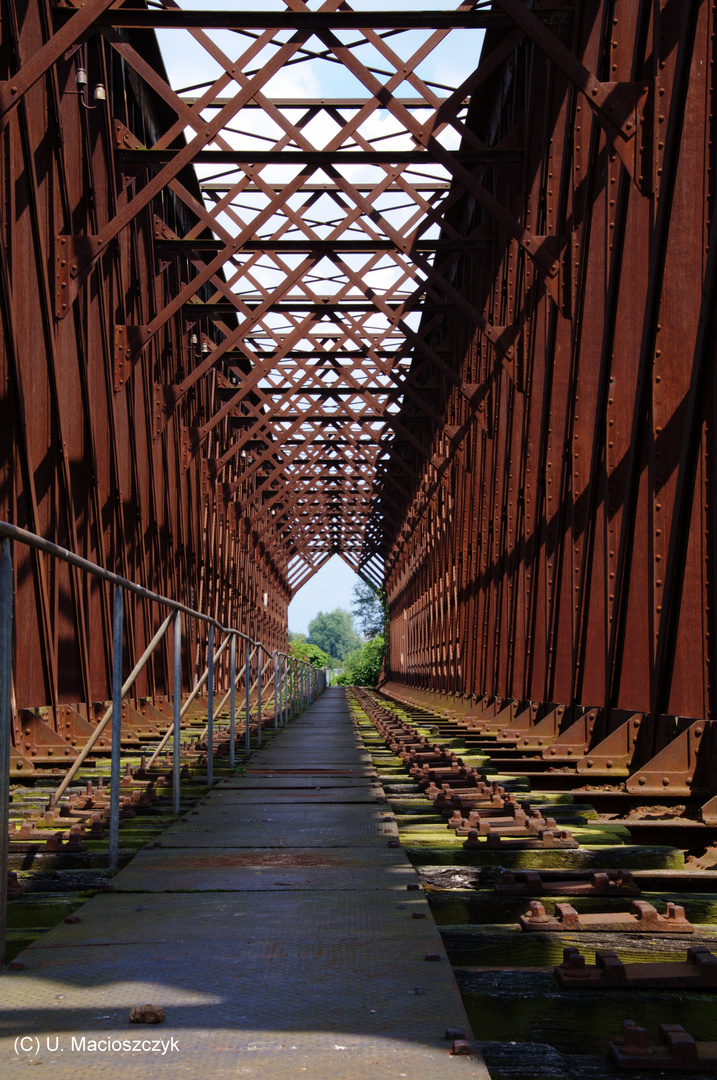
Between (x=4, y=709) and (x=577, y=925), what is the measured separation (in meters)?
1.78

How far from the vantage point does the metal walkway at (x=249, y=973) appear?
244 cm

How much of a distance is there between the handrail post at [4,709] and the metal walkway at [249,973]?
226mm

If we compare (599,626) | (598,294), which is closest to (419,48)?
(598,294)

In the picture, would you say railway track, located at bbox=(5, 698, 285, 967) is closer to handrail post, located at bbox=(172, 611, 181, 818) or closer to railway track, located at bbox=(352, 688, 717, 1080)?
handrail post, located at bbox=(172, 611, 181, 818)

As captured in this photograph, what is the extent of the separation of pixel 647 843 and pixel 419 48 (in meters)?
9.20

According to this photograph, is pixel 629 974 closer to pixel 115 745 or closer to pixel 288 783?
pixel 115 745

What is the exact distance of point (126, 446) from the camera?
47.4 feet

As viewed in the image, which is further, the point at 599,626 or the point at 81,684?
the point at 81,684

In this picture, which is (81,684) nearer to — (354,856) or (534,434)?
(534,434)

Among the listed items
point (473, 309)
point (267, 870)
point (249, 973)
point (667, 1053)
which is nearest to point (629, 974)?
point (667, 1053)

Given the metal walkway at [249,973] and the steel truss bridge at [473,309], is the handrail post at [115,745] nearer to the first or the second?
the metal walkway at [249,973]

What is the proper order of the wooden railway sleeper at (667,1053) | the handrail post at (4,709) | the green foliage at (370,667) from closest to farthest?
the wooden railway sleeper at (667,1053)
the handrail post at (4,709)
the green foliage at (370,667)

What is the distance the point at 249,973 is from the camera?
3.09 metres

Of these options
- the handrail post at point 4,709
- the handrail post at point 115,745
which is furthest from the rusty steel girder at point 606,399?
the handrail post at point 4,709
